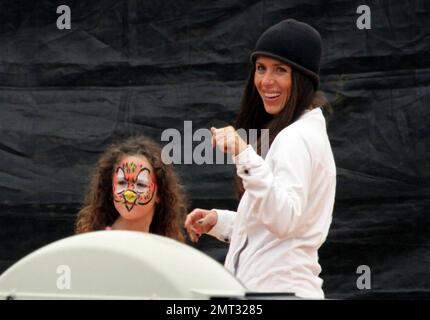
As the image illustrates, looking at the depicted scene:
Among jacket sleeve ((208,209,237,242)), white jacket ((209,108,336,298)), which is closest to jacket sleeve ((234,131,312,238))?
white jacket ((209,108,336,298))

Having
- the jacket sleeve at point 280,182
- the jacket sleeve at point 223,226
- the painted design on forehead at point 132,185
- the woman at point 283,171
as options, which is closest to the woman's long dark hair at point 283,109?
the woman at point 283,171

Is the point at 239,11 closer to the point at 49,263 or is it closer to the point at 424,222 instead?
the point at 424,222

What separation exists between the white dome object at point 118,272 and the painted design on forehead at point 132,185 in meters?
1.49

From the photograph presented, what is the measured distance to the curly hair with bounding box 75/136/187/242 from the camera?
4184 millimetres

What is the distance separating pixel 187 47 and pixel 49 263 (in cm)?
237

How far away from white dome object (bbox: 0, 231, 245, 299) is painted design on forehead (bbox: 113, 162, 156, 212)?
1485mm

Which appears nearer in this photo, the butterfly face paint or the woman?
the woman

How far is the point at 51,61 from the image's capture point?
485 centimetres

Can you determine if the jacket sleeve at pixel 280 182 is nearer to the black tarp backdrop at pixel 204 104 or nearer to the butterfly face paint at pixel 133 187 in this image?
the butterfly face paint at pixel 133 187

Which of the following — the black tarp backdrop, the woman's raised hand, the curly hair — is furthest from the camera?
the black tarp backdrop

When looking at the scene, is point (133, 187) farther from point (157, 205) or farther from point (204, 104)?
point (204, 104)

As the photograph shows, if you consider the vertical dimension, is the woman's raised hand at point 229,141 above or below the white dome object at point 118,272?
above

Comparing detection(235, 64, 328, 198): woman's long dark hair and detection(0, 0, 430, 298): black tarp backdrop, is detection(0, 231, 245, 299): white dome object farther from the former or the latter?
detection(0, 0, 430, 298): black tarp backdrop

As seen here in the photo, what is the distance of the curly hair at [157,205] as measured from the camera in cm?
418
